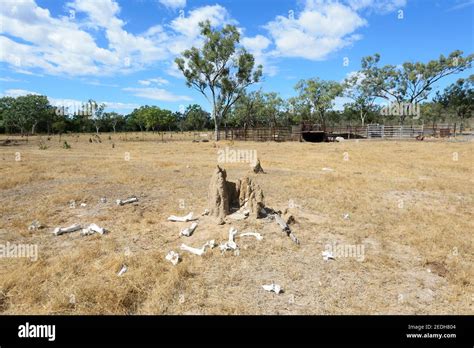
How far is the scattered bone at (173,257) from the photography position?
526 cm

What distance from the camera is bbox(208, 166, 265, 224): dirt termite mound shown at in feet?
23.0

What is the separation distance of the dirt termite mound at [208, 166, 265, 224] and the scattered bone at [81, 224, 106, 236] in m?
2.32

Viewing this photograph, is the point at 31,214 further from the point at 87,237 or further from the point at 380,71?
the point at 380,71

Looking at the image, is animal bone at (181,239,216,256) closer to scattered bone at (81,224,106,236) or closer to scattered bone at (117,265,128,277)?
scattered bone at (117,265,128,277)

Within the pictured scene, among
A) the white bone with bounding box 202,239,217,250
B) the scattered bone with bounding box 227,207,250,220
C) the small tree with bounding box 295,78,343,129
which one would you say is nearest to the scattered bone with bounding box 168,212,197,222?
the scattered bone with bounding box 227,207,250,220

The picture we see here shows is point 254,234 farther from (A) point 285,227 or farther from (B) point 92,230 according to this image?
(B) point 92,230

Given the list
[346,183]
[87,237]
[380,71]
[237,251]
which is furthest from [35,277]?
[380,71]

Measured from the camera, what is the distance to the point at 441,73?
42875mm

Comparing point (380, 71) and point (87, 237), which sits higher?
point (380, 71)

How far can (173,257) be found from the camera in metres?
5.39

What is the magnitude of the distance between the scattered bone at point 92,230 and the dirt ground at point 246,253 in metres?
0.14

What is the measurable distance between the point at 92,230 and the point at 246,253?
11.0 feet

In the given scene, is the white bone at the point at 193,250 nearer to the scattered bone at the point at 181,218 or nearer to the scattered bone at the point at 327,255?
the scattered bone at the point at 181,218
